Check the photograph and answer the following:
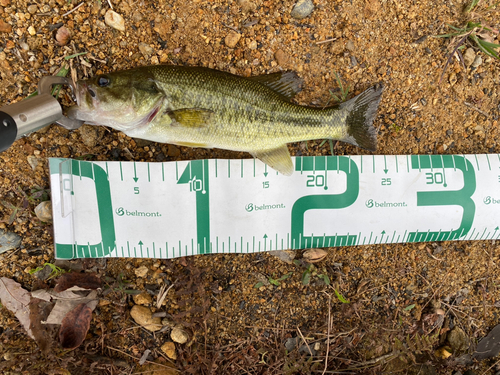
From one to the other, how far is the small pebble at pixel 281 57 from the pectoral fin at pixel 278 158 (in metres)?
0.92

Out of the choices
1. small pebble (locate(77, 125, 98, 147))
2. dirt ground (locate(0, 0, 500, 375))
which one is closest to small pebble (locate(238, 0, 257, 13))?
dirt ground (locate(0, 0, 500, 375))

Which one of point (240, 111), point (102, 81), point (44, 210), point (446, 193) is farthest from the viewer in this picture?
point (446, 193)

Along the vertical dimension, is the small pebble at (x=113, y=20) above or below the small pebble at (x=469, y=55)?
above

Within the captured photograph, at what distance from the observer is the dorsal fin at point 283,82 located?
9.50 ft

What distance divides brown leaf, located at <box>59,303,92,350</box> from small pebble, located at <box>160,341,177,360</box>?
2.56 feet

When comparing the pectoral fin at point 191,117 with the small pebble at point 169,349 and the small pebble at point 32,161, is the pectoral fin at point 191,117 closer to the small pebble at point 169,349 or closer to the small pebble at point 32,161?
the small pebble at point 32,161

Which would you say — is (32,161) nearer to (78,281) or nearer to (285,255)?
(78,281)

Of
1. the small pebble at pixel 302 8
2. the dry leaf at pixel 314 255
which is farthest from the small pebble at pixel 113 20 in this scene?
the dry leaf at pixel 314 255

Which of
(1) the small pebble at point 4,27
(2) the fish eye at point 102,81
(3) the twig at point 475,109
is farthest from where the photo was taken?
(3) the twig at point 475,109

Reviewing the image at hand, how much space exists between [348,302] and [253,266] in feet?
3.71

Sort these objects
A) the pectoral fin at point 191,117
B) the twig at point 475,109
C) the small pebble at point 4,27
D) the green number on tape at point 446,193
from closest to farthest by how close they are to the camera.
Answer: the pectoral fin at point 191,117, the small pebble at point 4,27, the green number on tape at point 446,193, the twig at point 475,109

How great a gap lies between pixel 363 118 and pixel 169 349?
3.12 metres

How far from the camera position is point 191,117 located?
2.56 metres

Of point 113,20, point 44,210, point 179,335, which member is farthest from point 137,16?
point 179,335
